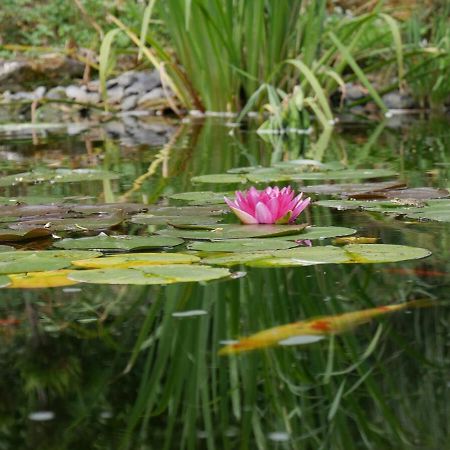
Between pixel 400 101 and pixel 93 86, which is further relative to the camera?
pixel 93 86

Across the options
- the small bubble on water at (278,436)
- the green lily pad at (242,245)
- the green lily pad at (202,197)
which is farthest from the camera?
the green lily pad at (202,197)

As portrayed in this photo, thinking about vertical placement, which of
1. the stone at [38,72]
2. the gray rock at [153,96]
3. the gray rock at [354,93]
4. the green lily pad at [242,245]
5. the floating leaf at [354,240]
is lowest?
the floating leaf at [354,240]

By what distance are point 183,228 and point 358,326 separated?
2.54 feet

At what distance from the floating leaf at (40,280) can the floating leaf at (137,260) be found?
5 cm

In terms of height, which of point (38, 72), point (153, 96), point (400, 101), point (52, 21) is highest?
point (52, 21)

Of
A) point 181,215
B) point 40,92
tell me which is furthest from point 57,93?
point 181,215

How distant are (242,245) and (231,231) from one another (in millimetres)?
138

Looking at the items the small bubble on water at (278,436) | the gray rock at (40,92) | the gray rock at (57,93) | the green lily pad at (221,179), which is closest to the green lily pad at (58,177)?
the green lily pad at (221,179)

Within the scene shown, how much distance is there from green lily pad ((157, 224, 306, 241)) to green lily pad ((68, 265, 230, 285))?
277mm

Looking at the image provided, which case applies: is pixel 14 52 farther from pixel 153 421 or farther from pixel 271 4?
pixel 153 421

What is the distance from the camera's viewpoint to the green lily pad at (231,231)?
5.77ft

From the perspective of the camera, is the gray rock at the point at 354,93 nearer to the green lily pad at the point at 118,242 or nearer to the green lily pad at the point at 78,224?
the green lily pad at the point at 78,224

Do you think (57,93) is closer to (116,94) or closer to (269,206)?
(116,94)

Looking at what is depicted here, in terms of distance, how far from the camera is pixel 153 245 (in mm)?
1696
